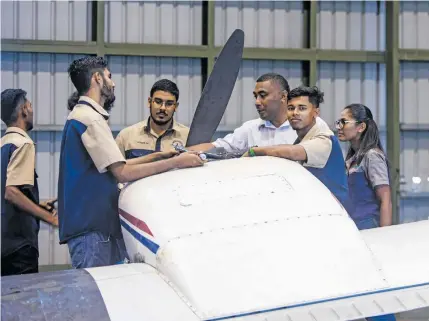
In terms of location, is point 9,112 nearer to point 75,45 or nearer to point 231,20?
point 75,45

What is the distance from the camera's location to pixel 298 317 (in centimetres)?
282

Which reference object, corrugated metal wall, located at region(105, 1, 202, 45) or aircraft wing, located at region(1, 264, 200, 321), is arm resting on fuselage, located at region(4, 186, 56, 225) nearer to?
aircraft wing, located at region(1, 264, 200, 321)

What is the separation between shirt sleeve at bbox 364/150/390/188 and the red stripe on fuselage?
80.4 inches

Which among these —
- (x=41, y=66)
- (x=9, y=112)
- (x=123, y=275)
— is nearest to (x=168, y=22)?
(x=41, y=66)

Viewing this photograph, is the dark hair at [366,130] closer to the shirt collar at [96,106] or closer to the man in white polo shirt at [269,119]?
the man in white polo shirt at [269,119]

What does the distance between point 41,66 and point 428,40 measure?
4377 millimetres

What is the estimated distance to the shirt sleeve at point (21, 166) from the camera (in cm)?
491

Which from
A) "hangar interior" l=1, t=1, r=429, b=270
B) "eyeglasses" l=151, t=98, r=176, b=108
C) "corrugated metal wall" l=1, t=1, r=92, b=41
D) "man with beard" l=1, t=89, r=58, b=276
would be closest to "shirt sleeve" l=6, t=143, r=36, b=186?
"man with beard" l=1, t=89, r=58, b=276

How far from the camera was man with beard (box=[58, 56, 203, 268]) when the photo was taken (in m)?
3.75

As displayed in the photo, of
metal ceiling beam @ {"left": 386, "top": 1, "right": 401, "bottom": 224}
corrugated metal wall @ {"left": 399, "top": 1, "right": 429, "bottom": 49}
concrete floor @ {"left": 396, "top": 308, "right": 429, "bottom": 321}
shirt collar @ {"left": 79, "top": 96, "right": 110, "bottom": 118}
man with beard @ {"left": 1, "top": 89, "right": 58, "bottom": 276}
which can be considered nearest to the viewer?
shirt collar @ {"left": 79, "top": 96, "right": 110, "bottom": 118}

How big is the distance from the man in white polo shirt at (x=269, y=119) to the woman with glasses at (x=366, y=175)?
1.91 feet

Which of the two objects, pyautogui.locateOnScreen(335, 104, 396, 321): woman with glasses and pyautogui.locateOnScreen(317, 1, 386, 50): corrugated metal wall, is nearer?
pyautogui.locateOnScreen(335, 104, 396, 321): woman with glasses

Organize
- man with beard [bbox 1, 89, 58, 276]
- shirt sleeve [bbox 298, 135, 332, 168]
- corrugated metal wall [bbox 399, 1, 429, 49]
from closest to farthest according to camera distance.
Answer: shirt sleeve [bbox 298, 135, 332, 168] → man with beard [bbox 1, 89, 58, 276] → corrugated metal wall [bbox 399, 1, 429, 49]

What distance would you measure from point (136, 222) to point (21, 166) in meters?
1.70
